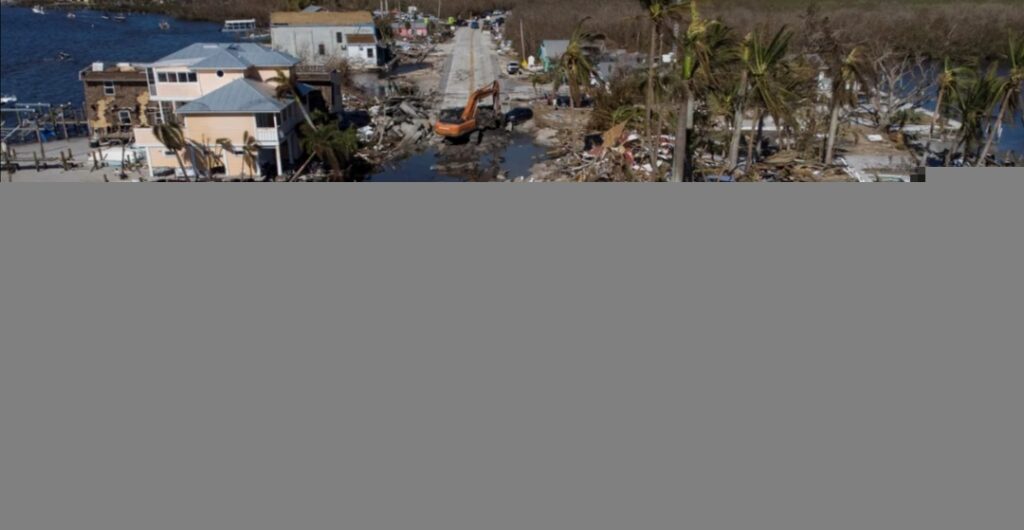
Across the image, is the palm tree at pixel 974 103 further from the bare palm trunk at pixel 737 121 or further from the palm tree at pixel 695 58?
the palm tree at pixel 695 58

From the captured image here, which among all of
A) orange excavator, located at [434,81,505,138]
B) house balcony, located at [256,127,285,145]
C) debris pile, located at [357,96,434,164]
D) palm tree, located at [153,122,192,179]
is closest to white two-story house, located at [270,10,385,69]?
debris pile, located at [357,96,434,164]

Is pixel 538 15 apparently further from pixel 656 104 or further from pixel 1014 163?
pixel 1014 163

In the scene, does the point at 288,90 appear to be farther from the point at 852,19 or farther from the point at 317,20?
the point at 852,19

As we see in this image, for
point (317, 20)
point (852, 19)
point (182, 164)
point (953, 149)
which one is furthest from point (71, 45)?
point (953, 149)

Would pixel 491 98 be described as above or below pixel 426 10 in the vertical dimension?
below

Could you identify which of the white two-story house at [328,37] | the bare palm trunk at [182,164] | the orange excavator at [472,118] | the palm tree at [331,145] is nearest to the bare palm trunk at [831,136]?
the orange excavator at [472,118]

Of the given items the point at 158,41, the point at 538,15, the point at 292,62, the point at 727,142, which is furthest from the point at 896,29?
the point at 158,41
